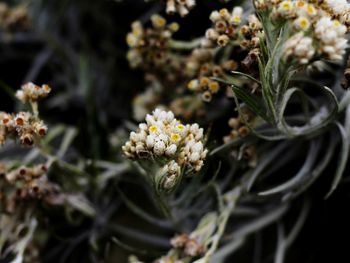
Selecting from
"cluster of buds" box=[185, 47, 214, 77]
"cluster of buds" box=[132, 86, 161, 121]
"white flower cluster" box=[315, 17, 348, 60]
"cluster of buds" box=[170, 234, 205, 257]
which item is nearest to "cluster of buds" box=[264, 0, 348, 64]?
"white flower cluster" box=[315, 17, 348, 60]

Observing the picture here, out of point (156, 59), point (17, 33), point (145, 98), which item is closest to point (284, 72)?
point (156, 59)

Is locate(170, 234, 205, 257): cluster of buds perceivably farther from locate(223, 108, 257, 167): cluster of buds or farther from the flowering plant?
locate(223, 108, 257, 167): cluster of buds

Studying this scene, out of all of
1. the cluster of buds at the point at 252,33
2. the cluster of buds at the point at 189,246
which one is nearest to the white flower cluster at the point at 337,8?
the cluster of buds at the point at 252,33

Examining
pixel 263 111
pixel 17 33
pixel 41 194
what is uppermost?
pixel 17 33

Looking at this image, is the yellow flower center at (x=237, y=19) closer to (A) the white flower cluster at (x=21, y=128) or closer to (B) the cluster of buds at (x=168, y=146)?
(B) the cluster of buds at (x=168, y=146)

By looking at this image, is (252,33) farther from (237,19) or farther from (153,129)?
(153,129)

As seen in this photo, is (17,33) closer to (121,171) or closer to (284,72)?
(121,171)

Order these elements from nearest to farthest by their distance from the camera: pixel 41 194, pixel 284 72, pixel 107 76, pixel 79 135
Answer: pixel 284 72 < pixel 41 194 < pixel 79 135 < pixel 107 76
